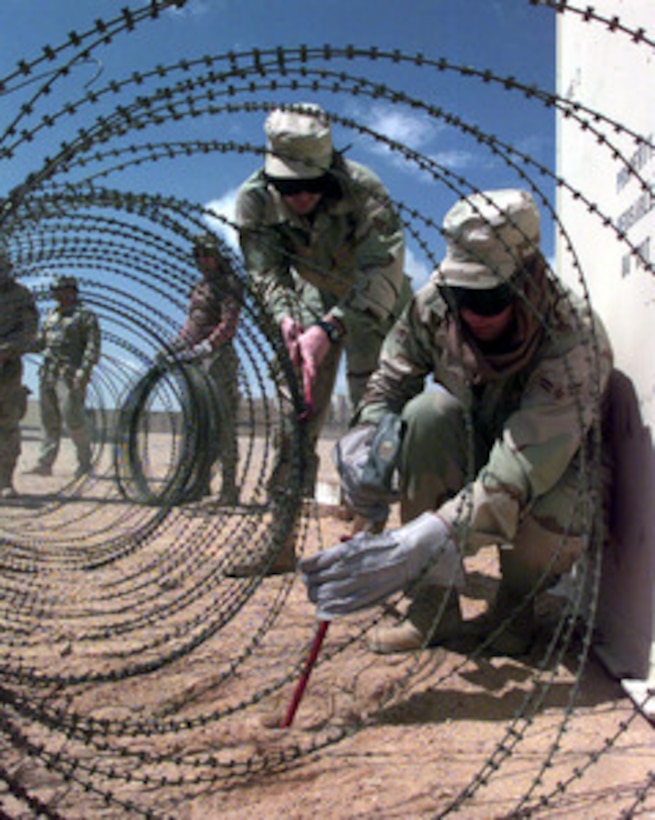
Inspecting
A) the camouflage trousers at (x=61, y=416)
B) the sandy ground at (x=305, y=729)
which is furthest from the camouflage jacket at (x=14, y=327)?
the sandy ground at (x=305, y=729)

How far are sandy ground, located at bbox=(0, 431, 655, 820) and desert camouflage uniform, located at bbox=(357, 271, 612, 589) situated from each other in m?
0.35

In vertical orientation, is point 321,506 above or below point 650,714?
above

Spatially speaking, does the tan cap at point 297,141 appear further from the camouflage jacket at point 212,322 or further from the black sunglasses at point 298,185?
the camouflage jacket at point 212,322

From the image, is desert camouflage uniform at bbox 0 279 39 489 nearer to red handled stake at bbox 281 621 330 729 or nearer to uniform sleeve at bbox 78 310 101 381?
uniform sleeve at bbox 78 310 101 381

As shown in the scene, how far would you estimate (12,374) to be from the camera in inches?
313

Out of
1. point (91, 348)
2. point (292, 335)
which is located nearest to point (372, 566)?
point (292, 335)

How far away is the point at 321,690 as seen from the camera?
9.39ft

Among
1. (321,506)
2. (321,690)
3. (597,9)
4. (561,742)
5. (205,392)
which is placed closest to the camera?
(561,742)

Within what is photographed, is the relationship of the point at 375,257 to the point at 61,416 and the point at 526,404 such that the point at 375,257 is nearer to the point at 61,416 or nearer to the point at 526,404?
the point at 526,404

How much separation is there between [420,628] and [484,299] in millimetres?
1243

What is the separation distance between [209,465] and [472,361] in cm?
417

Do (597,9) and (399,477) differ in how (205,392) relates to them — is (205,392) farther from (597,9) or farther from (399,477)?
(597,9)

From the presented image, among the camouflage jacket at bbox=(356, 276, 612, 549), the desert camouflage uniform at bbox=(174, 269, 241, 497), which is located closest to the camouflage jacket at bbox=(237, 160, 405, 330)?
the desert camouflage uniform at bbox=(174, 269, 241, 497)

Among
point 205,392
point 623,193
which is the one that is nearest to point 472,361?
point 623,193
